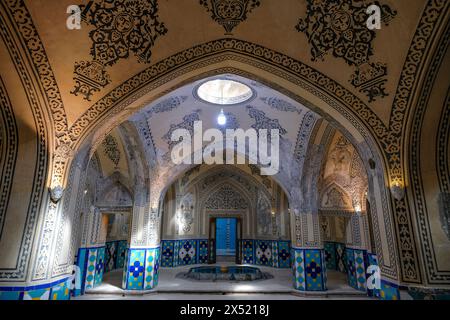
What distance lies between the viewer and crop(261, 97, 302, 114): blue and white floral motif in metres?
5.74

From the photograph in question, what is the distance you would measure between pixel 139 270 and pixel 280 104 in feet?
16.5

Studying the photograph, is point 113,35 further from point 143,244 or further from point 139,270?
point 139,270

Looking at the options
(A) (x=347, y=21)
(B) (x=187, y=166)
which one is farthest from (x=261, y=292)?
(A) (x=347, y=21)

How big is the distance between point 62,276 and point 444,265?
433cm

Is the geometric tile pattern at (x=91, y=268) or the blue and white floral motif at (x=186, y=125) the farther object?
the geometric tile pattern at (x=91, y=268)

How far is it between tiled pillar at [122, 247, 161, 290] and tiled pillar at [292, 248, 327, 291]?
3.52 m

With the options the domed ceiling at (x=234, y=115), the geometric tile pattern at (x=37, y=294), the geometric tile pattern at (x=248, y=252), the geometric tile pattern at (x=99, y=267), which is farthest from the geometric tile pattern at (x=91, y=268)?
the geometric tile pattern at (x=248, y=252)

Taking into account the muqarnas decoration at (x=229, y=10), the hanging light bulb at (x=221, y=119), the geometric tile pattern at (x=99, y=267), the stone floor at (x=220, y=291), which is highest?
the hanging light bulb at (x=221, y=119)

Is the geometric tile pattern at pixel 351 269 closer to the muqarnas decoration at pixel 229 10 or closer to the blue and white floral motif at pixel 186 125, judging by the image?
the blue and white floral motif at pixel 186 125

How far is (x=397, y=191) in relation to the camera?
3.22 m

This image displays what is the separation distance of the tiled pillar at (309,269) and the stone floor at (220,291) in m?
0.17

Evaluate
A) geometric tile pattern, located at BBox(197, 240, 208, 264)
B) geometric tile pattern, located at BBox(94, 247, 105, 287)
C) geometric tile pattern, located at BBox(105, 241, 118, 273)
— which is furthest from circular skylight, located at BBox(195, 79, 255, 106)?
A: geometric tile pattern, located at BBox(197, 240, 208, 264)

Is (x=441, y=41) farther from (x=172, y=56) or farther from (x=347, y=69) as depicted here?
(x=172, y=56)

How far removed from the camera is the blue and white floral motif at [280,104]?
5.74 meters
